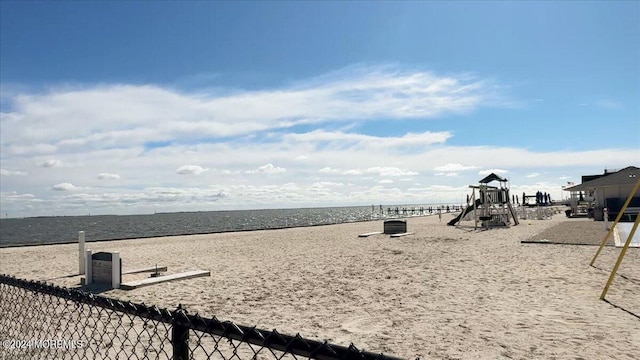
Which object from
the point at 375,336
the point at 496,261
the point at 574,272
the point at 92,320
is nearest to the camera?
the point at 375,336

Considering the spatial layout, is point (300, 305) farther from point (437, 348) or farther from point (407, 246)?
point (407, 246)

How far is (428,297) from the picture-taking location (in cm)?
794

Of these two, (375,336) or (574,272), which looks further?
(574,272)

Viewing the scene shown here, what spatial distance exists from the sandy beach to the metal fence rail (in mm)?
1200

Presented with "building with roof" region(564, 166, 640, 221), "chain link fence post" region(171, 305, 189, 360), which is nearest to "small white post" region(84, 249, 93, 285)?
"chain link fence post" region(171, 305, 189, 360)

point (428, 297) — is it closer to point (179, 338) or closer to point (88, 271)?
point (179, 338)

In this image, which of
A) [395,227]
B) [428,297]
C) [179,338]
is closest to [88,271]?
[428,297]

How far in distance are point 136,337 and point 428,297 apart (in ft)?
16.6

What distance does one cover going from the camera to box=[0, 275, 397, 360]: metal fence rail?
170cm

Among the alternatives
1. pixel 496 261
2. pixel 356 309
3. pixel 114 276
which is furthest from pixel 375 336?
pixel 496 261

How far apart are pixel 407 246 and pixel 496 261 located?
5.19 metres

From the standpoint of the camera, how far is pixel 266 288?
9.16 metres

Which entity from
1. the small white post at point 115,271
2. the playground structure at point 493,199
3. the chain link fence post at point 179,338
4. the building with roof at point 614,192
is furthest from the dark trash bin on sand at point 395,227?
the chain link fence post at point 179,338

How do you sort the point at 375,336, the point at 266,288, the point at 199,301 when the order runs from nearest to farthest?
the point at 375,336 → the point at 199,301 → the point at 266,288
